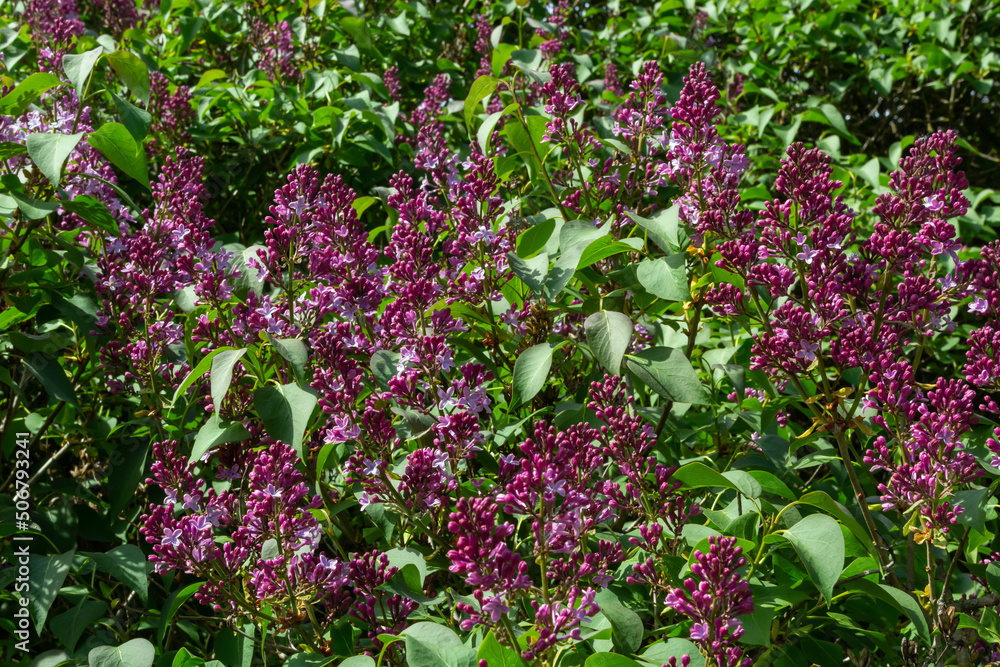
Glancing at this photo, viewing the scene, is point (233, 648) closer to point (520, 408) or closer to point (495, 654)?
point (495, 654)

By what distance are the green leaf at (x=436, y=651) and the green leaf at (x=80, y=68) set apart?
1638mm

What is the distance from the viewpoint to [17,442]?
8.45ft

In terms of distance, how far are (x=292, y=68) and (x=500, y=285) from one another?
2295 millimetres

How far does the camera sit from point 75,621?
1.98 meters

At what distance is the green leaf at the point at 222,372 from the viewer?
1708 millimetres

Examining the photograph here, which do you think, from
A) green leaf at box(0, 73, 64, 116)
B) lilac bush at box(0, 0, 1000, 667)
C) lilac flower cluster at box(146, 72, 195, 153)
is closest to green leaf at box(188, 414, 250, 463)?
lilac bush at box(0, 0, 1000, 667)

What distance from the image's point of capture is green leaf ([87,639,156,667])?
176 cm

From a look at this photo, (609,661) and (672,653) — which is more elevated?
(609,661)

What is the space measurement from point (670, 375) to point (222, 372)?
1.02 meters

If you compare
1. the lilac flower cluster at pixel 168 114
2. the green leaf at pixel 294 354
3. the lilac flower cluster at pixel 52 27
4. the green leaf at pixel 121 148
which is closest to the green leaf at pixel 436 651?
the green leaf at pixel 294 354

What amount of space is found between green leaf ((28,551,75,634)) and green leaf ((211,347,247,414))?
61 cm

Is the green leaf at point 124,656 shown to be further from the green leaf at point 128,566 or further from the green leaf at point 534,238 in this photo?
the green leaf at point 534,238

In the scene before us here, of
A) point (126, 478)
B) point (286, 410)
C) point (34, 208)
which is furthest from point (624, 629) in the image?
point (34, 208)

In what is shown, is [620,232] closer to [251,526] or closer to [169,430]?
[251,526]
